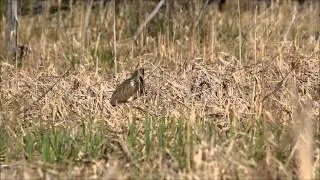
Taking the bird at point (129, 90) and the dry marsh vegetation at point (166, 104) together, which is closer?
the dry marsh vegetation at point (166, 104)

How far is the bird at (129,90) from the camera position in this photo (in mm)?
3887

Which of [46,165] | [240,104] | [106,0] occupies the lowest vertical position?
[46,165]

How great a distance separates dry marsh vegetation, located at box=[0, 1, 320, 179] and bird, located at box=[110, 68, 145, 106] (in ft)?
0.16

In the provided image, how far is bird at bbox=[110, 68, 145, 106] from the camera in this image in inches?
153

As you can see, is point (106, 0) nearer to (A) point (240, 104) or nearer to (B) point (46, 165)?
(A) point (240, 104)

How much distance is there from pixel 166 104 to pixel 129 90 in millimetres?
280

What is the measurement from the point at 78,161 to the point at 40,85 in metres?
1.56

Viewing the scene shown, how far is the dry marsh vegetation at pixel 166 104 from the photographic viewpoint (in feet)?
8.64

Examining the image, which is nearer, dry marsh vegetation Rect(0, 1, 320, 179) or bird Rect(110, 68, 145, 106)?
dry marsh vegetation Rect(0, 1, 320, 179)

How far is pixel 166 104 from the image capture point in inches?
150

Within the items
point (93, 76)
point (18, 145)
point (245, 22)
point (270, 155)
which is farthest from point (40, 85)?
point (245, 22)

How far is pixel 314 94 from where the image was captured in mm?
3869

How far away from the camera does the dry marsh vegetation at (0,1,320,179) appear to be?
2633 millimetres

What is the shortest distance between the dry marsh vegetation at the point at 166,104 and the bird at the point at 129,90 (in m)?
0.05
